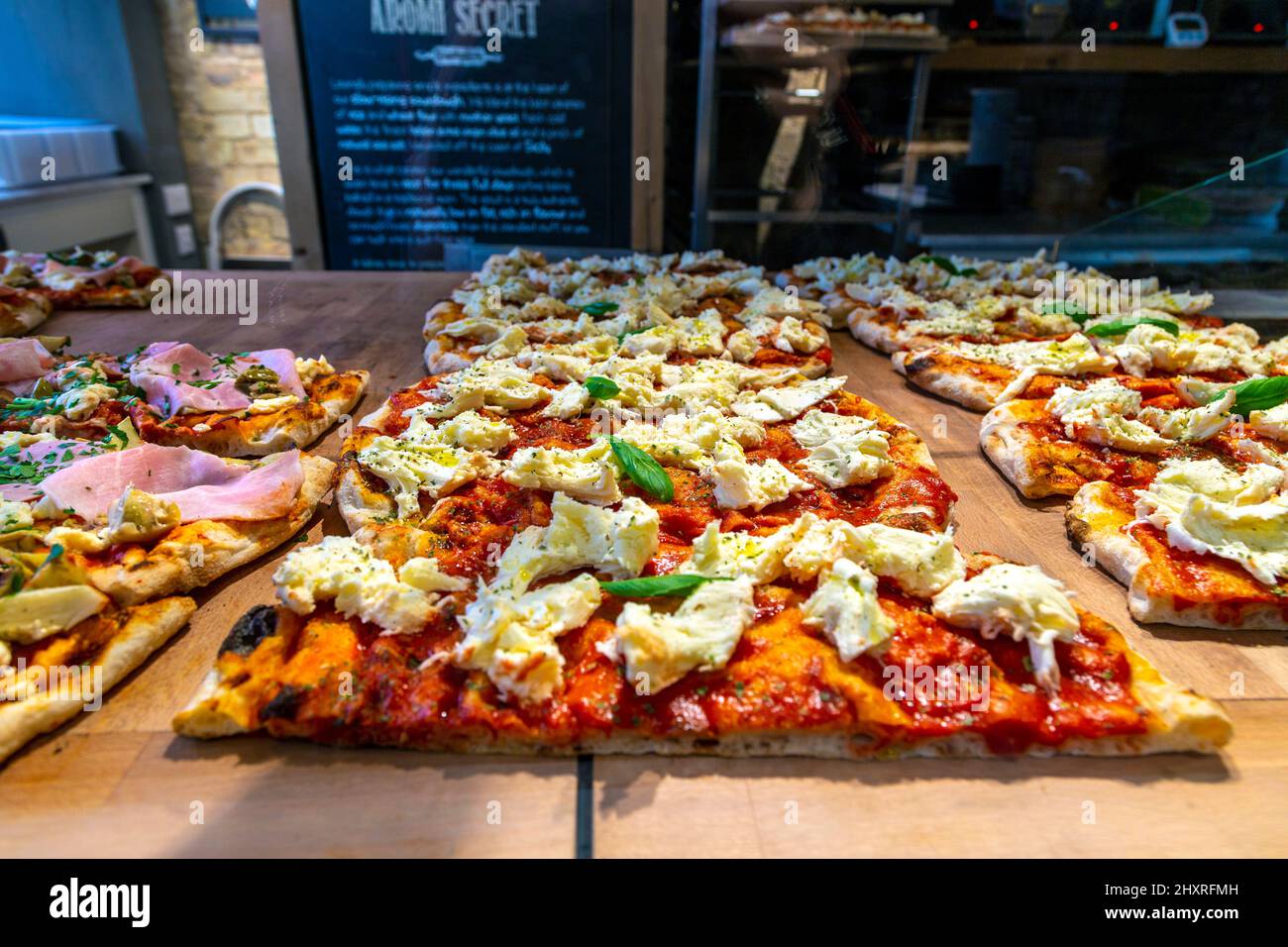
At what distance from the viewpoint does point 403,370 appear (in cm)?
360

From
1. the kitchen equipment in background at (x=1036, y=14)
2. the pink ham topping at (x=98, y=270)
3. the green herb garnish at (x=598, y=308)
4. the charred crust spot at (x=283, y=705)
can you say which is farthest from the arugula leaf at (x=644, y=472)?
the kitchen equipment in background at (x=1036, y=14)

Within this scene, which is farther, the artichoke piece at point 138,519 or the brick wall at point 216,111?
the brick wall at point 216,111

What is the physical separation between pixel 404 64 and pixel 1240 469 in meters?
6.38

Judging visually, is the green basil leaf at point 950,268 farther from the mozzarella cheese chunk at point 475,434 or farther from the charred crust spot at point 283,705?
the charred crust spot at point 283,705

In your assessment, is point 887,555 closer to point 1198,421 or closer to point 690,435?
point 690,435

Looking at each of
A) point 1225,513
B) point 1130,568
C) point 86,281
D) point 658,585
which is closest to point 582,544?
point 658,585

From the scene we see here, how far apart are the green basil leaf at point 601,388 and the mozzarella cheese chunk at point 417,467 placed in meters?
0.58

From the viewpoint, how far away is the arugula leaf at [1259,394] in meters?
2.77

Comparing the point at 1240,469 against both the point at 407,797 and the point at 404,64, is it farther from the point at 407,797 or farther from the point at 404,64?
the point at 404,64

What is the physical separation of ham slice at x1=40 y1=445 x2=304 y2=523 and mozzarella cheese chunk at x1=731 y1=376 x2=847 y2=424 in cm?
154


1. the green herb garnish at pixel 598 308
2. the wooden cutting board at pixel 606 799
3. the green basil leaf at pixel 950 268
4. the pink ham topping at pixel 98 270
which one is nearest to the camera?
Answer: the wooden cutting board at pixel 606 799

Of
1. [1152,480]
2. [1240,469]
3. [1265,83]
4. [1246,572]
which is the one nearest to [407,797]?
[1246,572]

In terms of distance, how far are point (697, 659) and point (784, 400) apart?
156cm

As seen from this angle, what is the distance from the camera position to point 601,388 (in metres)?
2.87
